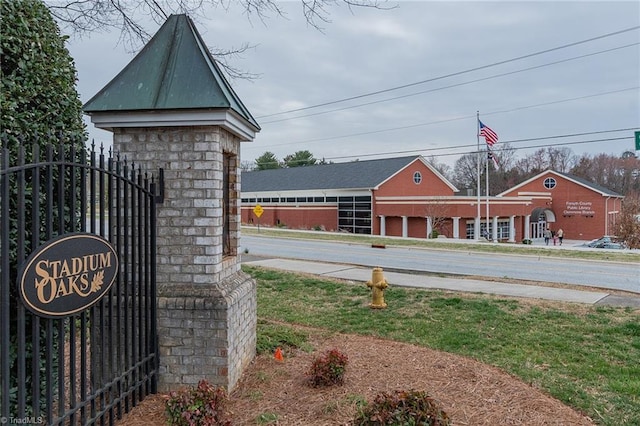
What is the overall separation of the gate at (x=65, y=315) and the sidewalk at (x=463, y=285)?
731 centimetres

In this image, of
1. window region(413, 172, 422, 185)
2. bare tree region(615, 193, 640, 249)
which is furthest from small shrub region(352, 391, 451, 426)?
window region(413, 172, 422, 185)

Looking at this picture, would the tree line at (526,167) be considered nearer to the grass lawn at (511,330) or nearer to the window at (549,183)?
the window at (549,183)

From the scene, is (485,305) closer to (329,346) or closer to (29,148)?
(329,346)

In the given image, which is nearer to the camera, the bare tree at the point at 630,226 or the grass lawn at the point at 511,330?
the grass lawn at the point at 511,330

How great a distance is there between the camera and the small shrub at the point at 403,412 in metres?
3.12

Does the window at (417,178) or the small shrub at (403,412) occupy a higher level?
the window at (417,178)

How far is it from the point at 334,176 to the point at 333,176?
0.15 metres

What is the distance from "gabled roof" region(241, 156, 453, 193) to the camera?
37250mm

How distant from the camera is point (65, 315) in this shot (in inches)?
117

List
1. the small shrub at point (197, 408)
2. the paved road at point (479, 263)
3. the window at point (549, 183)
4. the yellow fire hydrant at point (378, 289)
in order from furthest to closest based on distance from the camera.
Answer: the window at point (549, 183) → the paved road at point (479, 263) → the yellow fire hydrant at point (378, 289) → the small shrub at point (197, 408)

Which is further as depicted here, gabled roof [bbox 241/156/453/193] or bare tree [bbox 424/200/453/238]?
gabled roof [bbox 241/156/453/193]

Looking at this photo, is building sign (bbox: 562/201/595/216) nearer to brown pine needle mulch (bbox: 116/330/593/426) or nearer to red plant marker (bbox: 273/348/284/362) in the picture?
brown pine needle mulch (bbox: 116/330/593/426)

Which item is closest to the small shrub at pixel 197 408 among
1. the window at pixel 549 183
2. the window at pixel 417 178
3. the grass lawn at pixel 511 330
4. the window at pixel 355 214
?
the grass lawn at pixel 511 330

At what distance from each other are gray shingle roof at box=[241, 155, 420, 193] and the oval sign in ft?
108
